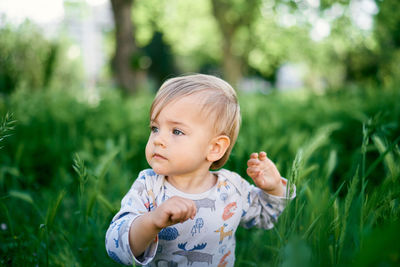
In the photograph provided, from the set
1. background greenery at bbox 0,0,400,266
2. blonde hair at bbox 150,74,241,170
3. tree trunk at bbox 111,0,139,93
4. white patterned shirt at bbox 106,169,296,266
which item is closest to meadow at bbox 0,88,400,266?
background greenery at bbox 0,0,400,266

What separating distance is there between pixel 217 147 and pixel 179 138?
0.15 meters

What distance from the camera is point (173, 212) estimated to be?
2.77 ft

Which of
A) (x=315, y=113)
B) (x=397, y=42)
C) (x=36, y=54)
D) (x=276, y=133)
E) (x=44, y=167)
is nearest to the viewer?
(x=44, y=167)

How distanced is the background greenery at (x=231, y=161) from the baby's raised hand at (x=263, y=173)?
101mm

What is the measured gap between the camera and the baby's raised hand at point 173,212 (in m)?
0.85

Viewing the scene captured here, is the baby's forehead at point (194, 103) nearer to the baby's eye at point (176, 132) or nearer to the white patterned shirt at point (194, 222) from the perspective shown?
the baby's eye at point (176, 132)

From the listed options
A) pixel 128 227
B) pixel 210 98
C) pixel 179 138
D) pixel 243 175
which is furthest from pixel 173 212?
pixel 243 175

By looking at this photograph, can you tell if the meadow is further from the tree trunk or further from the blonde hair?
the tree trunk

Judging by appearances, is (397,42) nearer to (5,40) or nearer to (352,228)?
(5,40)

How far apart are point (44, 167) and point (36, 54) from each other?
3.10 m

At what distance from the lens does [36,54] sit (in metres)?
5.22

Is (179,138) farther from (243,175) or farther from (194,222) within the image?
(243,175)

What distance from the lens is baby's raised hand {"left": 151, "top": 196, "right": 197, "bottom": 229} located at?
2.78ft

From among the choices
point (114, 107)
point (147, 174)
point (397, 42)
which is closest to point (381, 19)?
point (397, 42)
